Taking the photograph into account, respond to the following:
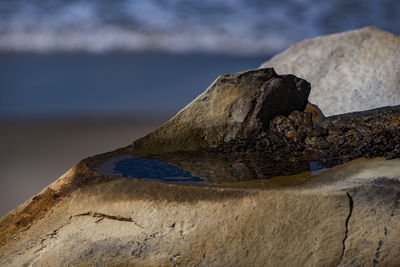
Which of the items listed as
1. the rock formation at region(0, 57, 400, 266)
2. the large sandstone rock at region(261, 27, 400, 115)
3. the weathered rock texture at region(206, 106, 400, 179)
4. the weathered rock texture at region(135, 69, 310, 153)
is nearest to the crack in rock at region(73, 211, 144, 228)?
the rock formation at region(0, 57, 400, 266)

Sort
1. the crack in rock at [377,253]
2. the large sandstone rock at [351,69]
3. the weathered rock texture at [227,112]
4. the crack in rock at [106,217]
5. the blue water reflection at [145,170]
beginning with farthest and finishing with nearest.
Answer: the large sandstone rock at [351,69], the weathered rock texture at [227,112], the blue water reflection at [145,170], the crack in rock at [106,217], the crack in rock at [377,253]

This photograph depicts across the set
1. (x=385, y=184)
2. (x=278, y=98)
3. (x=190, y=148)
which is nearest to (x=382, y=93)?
(x=278, y=98)

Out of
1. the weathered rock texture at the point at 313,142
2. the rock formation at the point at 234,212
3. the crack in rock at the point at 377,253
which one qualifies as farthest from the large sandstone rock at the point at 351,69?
the crack in rock at the point at 377,253

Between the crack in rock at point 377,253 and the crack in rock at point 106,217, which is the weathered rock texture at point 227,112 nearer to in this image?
the crack in rock at point 106,217

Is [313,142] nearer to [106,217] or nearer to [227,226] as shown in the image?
[227,226]

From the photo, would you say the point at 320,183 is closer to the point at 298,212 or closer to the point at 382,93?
the point at 298,212
